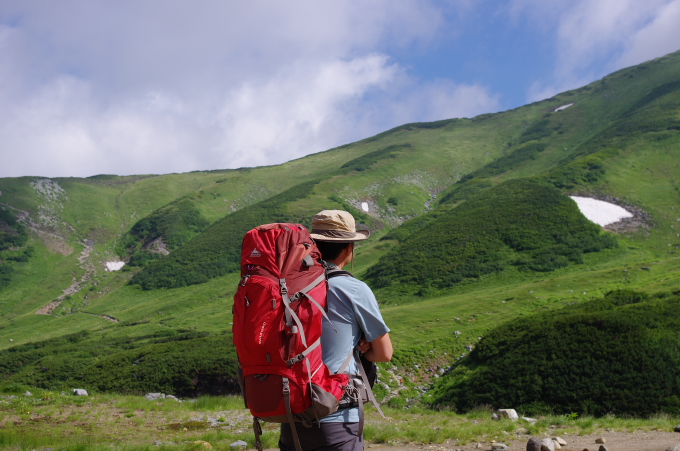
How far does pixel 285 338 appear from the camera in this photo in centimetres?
322

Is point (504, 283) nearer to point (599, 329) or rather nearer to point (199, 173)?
point (599, 329)

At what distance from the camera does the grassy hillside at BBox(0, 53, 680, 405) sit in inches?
1013

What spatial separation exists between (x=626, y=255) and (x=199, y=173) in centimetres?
10874

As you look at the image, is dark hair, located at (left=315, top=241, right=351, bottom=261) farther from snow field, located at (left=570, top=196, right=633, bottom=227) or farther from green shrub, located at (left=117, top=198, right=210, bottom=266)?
green shrub, located at (left=117, top=198, right=210, bottom=266)

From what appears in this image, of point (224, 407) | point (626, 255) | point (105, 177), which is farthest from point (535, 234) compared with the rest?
point (105, 177)

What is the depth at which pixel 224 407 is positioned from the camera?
13188mm

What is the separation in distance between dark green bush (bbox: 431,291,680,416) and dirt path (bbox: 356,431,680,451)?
10.5ft

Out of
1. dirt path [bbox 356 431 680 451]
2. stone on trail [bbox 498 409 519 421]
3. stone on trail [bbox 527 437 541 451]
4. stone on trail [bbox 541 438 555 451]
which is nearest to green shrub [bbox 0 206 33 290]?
stone on trail [bbox 498 409 519 421]

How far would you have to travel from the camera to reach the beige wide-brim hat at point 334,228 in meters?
3.77

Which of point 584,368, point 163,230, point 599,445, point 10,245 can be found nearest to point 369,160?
point 163,230

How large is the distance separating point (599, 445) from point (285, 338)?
6.74m

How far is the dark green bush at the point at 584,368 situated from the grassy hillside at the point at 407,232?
9.33ft

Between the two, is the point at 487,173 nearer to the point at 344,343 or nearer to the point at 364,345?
the point at 364,345

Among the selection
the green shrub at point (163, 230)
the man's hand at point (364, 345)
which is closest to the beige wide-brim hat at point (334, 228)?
the man's hand at point (364, 345)
